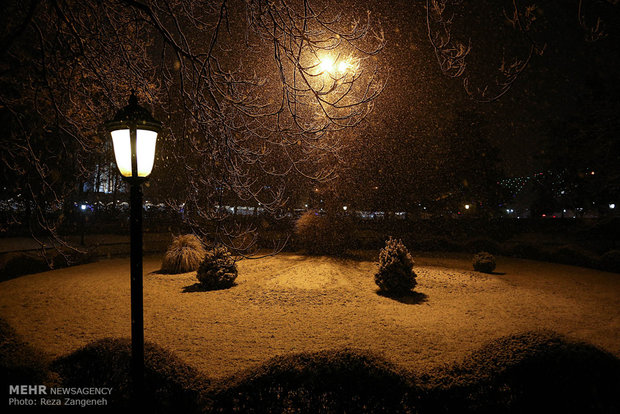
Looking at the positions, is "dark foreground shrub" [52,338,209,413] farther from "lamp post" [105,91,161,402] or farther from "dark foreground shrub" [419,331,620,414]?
"dark foreground shrub" [419,331,620,414]

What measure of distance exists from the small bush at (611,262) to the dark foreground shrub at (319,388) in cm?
1312

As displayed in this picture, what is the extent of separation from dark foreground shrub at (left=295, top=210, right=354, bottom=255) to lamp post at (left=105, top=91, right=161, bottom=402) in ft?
36.4

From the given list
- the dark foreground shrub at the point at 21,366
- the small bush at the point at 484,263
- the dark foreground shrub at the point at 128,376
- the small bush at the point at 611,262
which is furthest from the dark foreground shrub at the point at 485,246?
the dark foreground shrub at the point at 21,366

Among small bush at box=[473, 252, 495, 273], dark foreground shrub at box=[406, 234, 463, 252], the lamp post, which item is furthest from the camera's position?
dark foreground shrub at box=[406, 234, 463, 252]

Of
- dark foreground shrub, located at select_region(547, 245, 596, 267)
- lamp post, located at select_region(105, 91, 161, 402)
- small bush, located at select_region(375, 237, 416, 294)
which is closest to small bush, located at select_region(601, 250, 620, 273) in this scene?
dark foreground shrub, located at select_region(547, 245, 596, 267)

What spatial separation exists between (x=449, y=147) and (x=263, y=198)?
17.3 m

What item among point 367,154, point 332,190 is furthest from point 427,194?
point 332,190

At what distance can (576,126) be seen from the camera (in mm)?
18141

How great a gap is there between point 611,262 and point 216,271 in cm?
1341

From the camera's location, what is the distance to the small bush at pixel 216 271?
9.27 metres

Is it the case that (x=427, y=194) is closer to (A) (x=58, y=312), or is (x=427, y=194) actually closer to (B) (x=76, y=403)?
(A) (x=58, y=312)

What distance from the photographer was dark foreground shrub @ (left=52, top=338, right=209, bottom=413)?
312cm

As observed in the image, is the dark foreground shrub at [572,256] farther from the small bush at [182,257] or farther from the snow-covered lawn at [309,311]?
the small bush at [182,257]

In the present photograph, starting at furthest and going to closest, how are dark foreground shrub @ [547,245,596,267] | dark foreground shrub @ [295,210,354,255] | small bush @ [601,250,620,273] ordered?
1. dark foreground shrub @ [295,210,354,255]
2. dark foreground shrub @ [547,245,596,267]
3. small bush @ [601,250,620,273]
